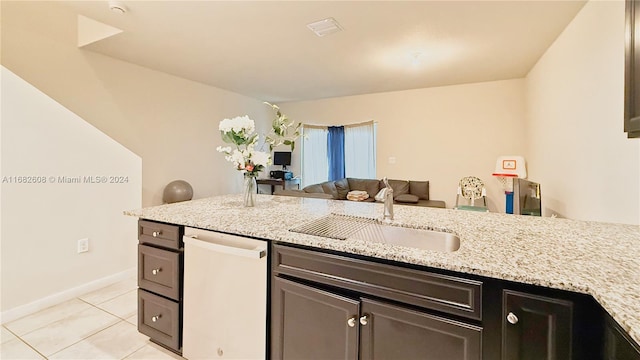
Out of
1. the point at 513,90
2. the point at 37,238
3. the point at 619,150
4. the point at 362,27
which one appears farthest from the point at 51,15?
the point at 513,90

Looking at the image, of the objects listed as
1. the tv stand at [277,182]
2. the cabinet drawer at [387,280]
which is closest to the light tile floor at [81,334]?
the cabinet drawer at [387,280]

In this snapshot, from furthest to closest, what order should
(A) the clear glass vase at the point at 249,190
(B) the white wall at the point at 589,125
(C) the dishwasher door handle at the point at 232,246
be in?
(A) the clear glass vase at the point at 249,190, (B) the white wall at the point at 589,125, (C) the dishwasher door handle at the point at 232,246

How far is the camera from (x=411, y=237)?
1.48 metres

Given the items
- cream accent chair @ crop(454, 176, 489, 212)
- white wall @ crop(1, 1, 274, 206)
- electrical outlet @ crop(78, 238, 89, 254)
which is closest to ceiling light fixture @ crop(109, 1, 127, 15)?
white wall @ crop(1, 1, 274, 206)

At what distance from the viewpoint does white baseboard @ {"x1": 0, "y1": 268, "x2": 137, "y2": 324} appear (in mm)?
2161

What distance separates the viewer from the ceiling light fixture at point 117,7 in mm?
2105

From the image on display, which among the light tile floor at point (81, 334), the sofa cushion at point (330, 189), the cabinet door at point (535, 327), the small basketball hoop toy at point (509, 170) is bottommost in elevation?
the light tile floor at point (81, 334)

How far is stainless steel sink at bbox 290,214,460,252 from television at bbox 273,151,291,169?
15.1 ft

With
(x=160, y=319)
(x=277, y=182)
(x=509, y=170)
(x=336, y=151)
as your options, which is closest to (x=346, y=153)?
(x=336, y=151)

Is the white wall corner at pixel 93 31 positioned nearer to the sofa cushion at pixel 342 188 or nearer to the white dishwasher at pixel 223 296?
the white dishwasher at pixel 223 296

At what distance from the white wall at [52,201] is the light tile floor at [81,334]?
26 centimetres

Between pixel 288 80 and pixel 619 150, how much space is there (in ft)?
12.8

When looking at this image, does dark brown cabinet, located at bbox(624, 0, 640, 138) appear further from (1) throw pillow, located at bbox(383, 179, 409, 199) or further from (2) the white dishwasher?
(1) throw pillow, located at bbox(383, 179, 409, 199)

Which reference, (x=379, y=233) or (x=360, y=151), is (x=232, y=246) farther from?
(x=360, y=151)
